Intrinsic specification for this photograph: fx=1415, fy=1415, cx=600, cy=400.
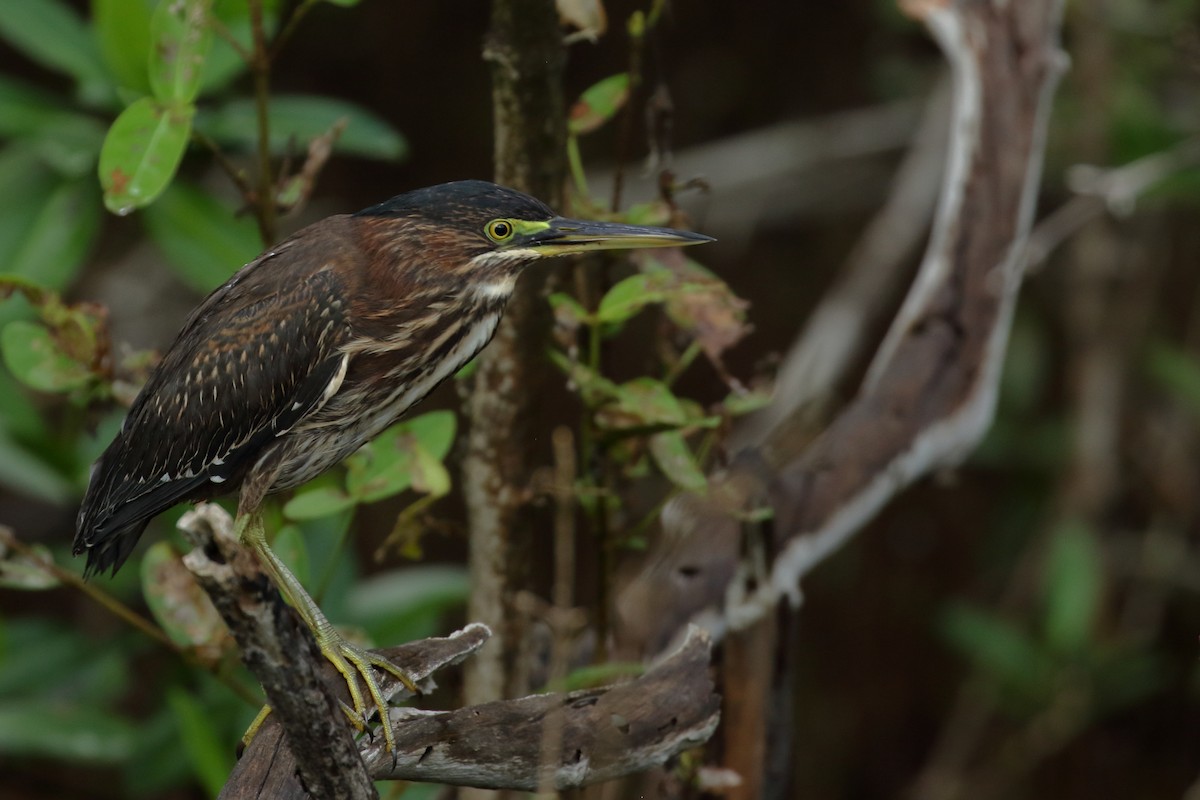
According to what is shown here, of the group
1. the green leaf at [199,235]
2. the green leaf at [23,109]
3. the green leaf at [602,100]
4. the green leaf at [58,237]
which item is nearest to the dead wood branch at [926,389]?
the green leaf at [602,100]

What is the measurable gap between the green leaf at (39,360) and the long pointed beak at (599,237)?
0.88 meters

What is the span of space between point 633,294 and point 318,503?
0.67 meters

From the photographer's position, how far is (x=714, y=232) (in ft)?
18.2

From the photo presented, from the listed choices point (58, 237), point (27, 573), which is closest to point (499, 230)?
point (27, 573)

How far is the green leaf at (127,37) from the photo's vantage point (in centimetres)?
324

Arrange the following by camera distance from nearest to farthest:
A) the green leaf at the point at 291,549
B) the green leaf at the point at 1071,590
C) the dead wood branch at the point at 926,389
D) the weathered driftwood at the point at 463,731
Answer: the weathered driftwood at the point at 463,731, the green leaf at the point at 291,549, the dead wood branch at the point at 926,389, the green leaf at the point at 1071,590

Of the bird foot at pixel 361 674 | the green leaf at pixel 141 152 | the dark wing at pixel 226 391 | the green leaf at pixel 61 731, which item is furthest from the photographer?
the green leaf at pixel 61 731

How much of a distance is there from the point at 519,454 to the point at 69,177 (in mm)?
1475

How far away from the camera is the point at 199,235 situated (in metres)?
3.38

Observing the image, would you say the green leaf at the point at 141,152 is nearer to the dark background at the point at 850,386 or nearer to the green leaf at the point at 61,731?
the green leaf at the point at 61,731

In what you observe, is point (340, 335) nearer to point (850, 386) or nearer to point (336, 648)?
point (336, 648)

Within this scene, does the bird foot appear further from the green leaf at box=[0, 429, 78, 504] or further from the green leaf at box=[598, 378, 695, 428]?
the green leaf at box=[0, 429, 78, 504]

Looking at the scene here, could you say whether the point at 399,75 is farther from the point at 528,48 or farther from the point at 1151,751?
the point at 1151,751

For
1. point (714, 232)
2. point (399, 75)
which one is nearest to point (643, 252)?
point (714, 232)
